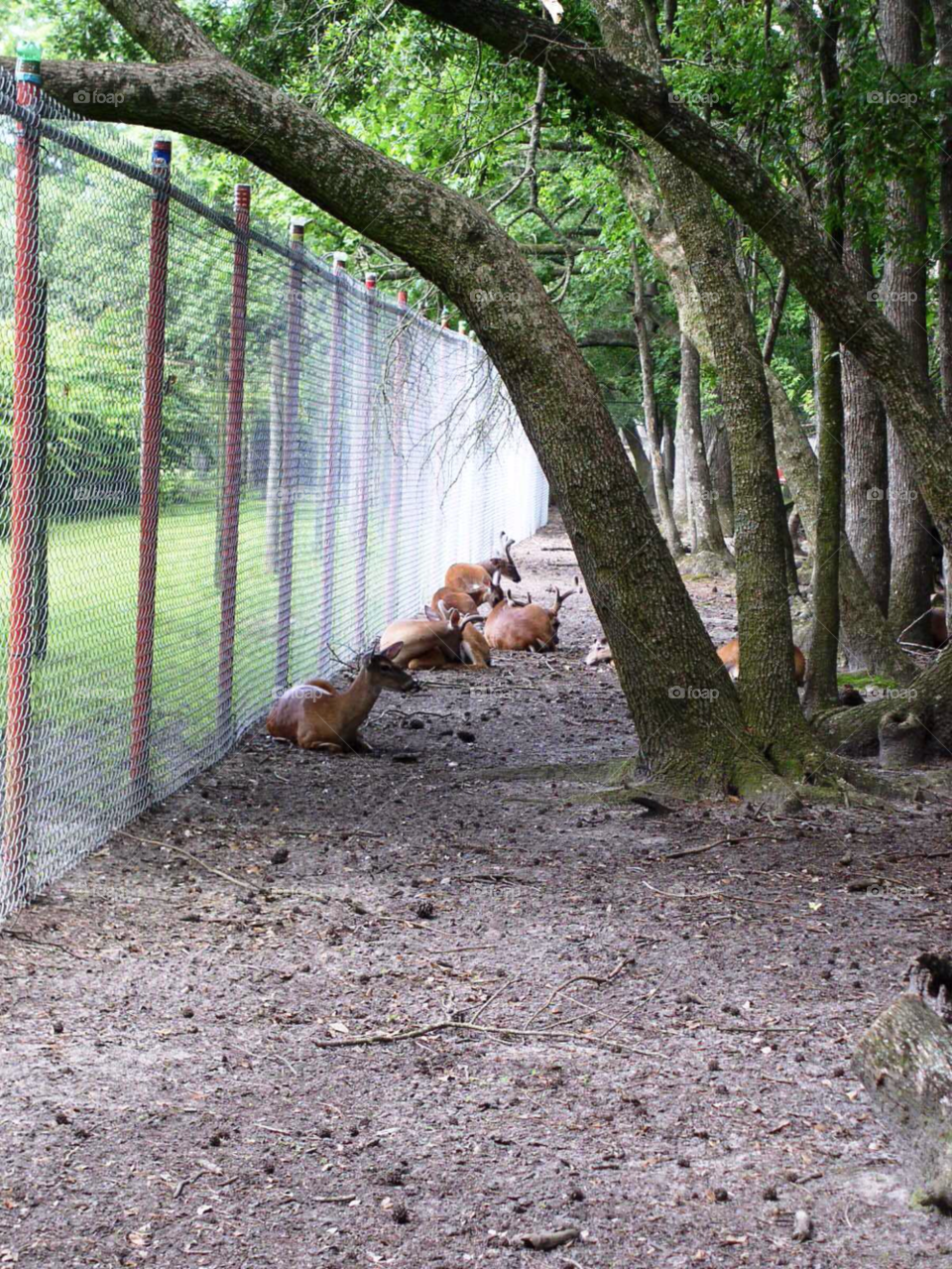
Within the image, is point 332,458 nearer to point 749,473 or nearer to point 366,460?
point 366,460

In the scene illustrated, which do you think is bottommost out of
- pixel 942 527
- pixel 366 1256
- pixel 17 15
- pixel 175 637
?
pixel 366 1256

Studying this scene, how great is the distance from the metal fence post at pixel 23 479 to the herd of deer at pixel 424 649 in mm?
3276

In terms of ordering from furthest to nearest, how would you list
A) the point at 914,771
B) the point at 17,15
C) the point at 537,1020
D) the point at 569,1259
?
1. the point at 17,15
2. the point at 914,771
3. the point at 537,1020
4. the point at 569,1259

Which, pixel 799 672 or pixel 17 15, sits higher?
pixel 17 15

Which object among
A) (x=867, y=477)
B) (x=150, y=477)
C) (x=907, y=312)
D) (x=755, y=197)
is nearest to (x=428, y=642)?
(x=867, y=477)

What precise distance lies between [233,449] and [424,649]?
13.8 ft

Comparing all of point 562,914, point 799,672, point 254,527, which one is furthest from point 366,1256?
point 799,672

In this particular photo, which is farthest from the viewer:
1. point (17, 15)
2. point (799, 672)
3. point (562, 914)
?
point (17, 15)

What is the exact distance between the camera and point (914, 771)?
7.60m

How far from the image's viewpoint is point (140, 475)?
21.1 feet

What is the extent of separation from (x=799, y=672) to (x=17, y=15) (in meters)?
33.0

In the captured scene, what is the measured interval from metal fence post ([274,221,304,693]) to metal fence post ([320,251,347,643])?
918mm

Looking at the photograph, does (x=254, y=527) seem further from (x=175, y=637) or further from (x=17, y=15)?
(x=17, y=15)

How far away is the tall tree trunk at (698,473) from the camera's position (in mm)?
21859
